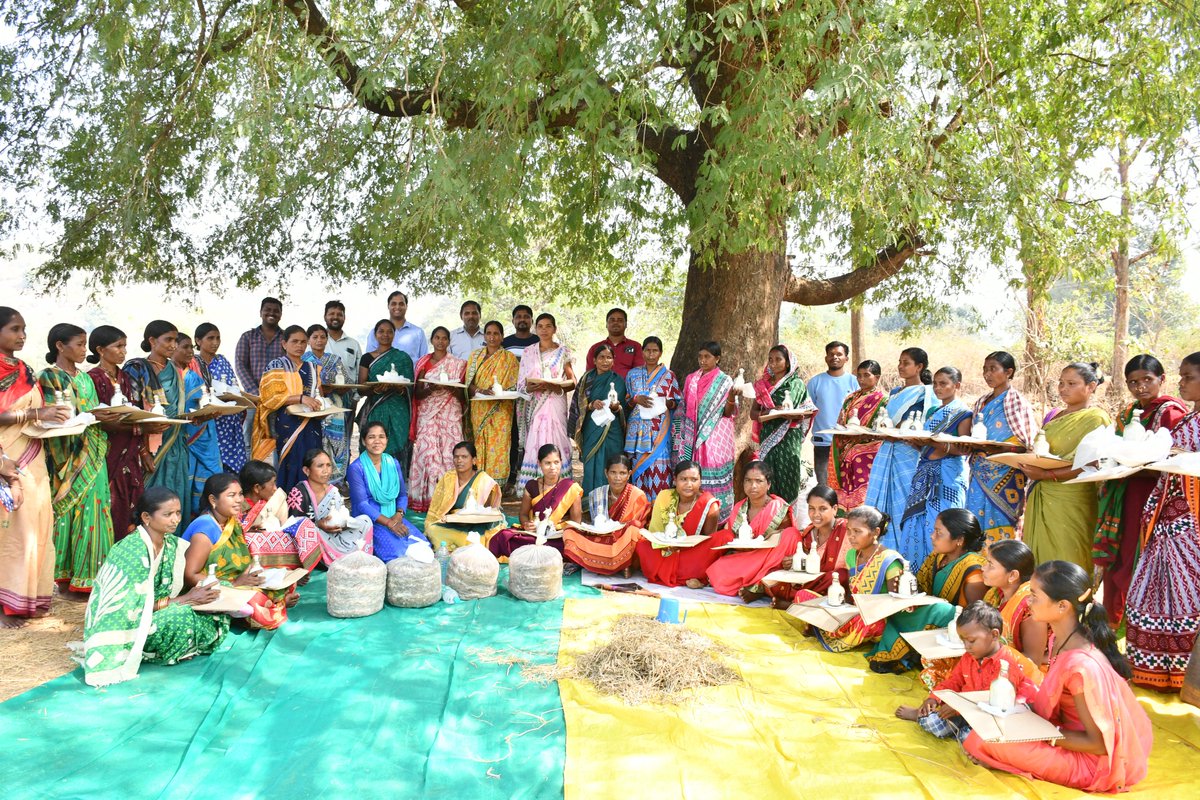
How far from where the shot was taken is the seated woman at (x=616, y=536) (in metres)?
6.36

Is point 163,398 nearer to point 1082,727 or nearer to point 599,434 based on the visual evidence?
point 599,434

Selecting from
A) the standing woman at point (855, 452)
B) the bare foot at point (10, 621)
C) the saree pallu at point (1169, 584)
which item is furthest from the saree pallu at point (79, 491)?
the saree pallu at point (1169, 584)

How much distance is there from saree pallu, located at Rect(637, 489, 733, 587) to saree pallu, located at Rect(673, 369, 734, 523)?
1024 mm

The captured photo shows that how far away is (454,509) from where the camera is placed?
6.70 meters

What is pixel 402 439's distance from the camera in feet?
27.1

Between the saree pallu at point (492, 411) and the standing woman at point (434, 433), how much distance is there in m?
0.16

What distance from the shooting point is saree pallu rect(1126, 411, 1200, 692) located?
417 cm

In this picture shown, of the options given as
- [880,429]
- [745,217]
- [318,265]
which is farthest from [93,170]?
[880,429]

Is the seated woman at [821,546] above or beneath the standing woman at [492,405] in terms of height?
beneath

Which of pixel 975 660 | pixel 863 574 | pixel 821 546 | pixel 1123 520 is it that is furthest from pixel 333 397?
pixel 1123 520

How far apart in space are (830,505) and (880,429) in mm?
710

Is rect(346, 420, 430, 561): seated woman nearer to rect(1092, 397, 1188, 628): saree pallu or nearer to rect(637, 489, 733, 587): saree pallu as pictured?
rect(637, 489, 733, 587): saree pallu

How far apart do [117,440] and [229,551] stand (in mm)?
1431

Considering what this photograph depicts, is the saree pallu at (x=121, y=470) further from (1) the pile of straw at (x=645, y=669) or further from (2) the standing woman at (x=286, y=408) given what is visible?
(1) the pile of straw at (x=645, y=669)
